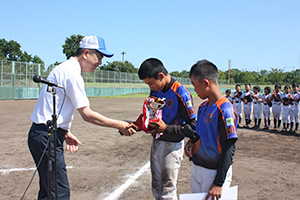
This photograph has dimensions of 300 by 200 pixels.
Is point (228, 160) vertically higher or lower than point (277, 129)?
higher

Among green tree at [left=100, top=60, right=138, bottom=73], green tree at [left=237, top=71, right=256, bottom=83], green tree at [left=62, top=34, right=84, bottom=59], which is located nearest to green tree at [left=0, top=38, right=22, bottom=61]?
green tree at [left=62, top=34, right=84, bottom=59]

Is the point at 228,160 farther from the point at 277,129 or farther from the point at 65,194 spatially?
the point at 277,129

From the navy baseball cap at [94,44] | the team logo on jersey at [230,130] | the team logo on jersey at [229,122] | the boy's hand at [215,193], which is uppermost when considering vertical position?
the navy baseball cap at [94,44]

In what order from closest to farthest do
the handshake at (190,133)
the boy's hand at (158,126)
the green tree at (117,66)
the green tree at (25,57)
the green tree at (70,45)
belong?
1. the handshake at (190,133)
2. the boy's hand at (158,126)
3. the green tree at (70,45)
4. the green tree at (25,57)
5. the green tree at (117,66)

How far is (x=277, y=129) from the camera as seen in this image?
13219 millimetres

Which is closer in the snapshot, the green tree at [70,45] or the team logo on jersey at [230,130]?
the team logo on jersey at [230,130]

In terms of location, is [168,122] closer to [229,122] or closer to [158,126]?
[158,126]

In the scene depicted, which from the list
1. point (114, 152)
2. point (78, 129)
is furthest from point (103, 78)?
point (114, 152)

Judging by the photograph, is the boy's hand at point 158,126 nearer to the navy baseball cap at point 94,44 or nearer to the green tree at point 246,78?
the navy baseball cap at point 94,44

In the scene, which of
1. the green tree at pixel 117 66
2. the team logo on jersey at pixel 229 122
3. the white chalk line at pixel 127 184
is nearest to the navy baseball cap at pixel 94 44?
the team logo on jersey at pixel 229 122

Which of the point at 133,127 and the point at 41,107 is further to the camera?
the point at 133,127

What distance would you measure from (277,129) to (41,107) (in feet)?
41.7

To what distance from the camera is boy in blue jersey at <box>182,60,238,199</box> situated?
2.42 metres

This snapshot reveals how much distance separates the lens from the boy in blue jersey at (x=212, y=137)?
242 cm
